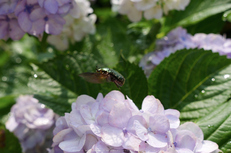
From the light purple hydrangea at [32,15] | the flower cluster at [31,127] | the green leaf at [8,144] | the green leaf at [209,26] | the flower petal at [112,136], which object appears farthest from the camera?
the green leaf at [209,26]

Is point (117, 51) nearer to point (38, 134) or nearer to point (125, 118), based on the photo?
point (38, 134)

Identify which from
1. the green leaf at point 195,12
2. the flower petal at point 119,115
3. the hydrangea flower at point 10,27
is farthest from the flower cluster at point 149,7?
the flower petal at point 119,115

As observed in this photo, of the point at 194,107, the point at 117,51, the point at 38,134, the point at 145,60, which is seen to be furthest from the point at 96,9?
the point at 194,107

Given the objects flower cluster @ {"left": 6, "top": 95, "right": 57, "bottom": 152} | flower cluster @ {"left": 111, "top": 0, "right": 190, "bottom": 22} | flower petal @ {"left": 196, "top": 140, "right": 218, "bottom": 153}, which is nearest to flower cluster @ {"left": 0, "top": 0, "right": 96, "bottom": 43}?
flower cluster @ {"left": 111, "top": 0, "right": 190, "bottom": 22}

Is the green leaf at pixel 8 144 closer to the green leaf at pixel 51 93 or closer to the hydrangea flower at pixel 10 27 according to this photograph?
the green leaf at pixel 51 93

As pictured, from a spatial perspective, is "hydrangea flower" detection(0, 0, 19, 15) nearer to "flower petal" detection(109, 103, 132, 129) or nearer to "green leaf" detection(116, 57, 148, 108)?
"green leaf" detection(116, 57, 148, 108)

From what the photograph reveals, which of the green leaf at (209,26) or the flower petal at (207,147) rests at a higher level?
the green leaf at (209,26)
